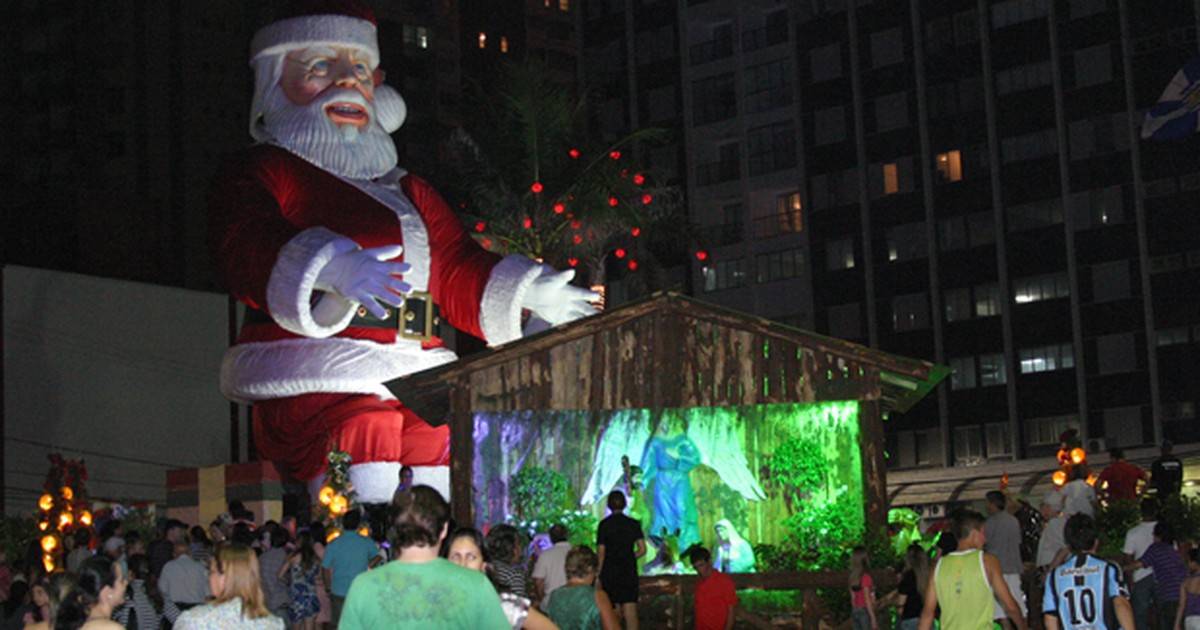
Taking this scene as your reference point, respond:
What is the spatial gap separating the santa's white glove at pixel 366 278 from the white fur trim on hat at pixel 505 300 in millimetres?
2082

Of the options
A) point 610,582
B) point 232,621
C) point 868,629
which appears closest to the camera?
point 232,621

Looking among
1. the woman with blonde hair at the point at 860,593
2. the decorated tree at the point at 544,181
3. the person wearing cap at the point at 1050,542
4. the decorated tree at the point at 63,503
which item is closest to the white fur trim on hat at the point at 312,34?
the decorated tree at the point at 544,181

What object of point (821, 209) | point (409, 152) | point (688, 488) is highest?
point (409, 152)

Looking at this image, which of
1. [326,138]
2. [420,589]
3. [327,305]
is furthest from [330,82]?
[420,589]

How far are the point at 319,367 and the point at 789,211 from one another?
4112cm

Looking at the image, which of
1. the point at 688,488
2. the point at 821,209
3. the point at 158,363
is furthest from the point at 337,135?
the point at 821,209

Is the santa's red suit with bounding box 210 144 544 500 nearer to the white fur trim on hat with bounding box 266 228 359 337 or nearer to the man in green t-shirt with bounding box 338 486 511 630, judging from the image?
the white fur trim on hat with bounding box 266 228 359 337

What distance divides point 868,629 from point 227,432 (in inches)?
853

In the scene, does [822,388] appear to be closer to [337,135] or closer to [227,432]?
[337,135]

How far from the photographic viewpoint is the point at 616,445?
2091 centimetres

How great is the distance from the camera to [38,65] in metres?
63.9

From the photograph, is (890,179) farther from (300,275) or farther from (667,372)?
(300,275)

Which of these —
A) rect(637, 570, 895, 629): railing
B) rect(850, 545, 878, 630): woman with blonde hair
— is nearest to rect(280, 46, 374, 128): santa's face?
rect(637, 570, 895, 629): railing

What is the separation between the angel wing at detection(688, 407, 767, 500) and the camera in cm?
2081
